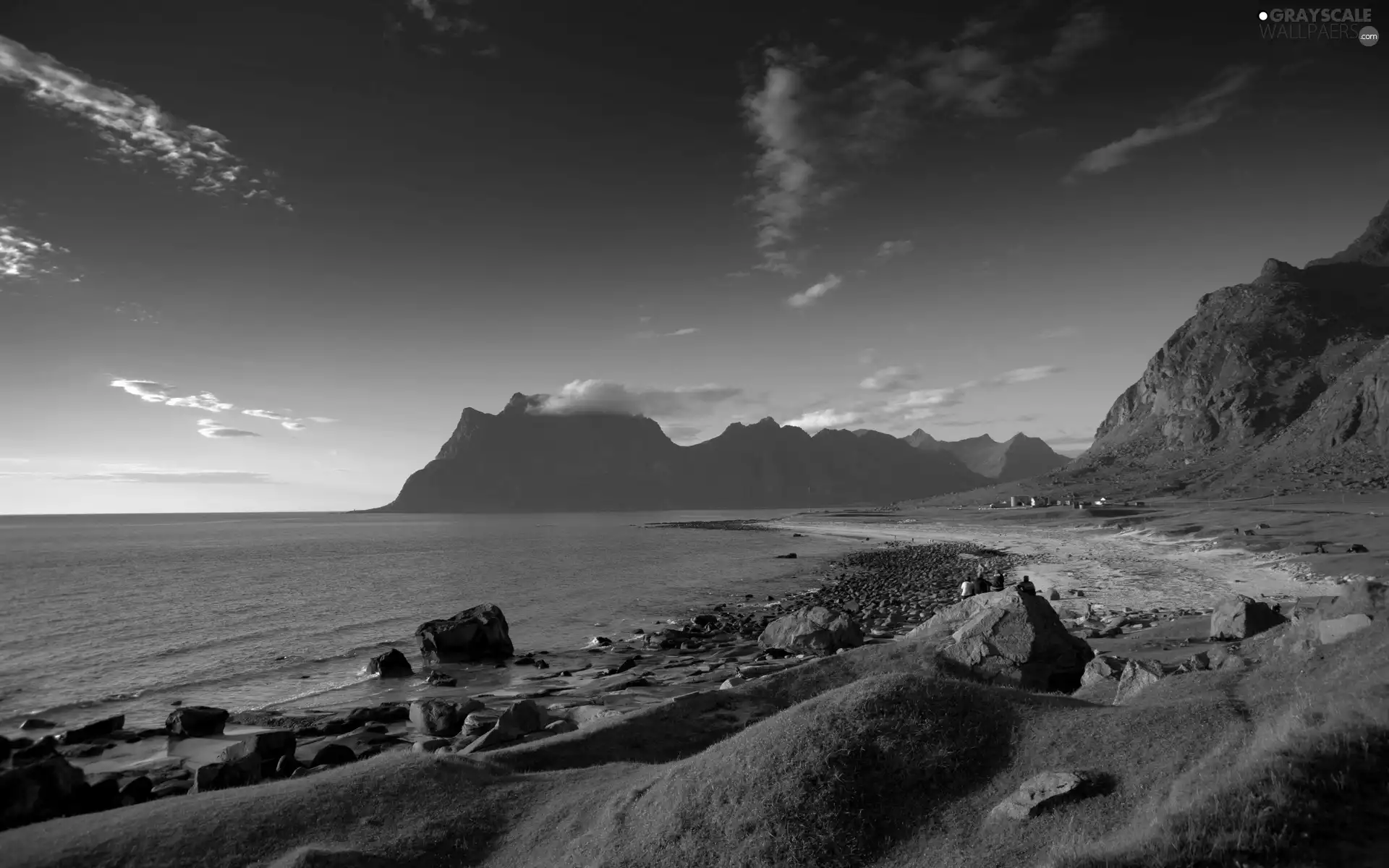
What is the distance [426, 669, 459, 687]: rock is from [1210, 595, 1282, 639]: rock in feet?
112

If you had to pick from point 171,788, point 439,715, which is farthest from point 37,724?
point 439,715

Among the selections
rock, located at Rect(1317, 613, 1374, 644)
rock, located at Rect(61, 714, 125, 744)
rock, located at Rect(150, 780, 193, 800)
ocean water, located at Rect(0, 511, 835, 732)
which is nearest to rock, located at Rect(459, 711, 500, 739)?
rock, located at Rect(150, 780, 193, 800)

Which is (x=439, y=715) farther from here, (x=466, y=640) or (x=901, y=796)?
(x=901, y=796)

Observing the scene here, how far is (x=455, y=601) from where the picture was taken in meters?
61.4

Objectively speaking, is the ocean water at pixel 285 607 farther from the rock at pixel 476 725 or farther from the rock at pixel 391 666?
the rock at pixel 476 725

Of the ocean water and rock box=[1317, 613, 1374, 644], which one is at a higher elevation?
rock box=[1317, 613, 1374, 644]

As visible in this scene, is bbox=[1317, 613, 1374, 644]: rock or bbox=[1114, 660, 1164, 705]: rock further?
bbox=[1114, 660, 1164, 705]: rock

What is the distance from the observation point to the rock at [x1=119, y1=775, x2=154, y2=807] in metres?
19.4

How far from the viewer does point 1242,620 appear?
25.6m

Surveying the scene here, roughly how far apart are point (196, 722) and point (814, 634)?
2716 cm

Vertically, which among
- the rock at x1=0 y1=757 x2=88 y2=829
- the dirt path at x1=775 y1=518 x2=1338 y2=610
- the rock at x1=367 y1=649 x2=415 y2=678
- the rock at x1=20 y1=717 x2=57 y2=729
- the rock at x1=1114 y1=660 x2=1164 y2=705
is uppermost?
the rock at x1=1114 y1=660 x2=1164 y2=705

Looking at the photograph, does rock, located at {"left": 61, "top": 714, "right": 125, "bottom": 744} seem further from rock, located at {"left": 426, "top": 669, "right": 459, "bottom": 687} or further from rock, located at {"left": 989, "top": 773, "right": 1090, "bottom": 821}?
rock, located at {"left": 989, "top": 773, "right": 1090, "bottom": 821}

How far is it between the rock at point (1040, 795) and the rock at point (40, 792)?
2318cm

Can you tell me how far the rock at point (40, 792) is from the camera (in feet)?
55.7
